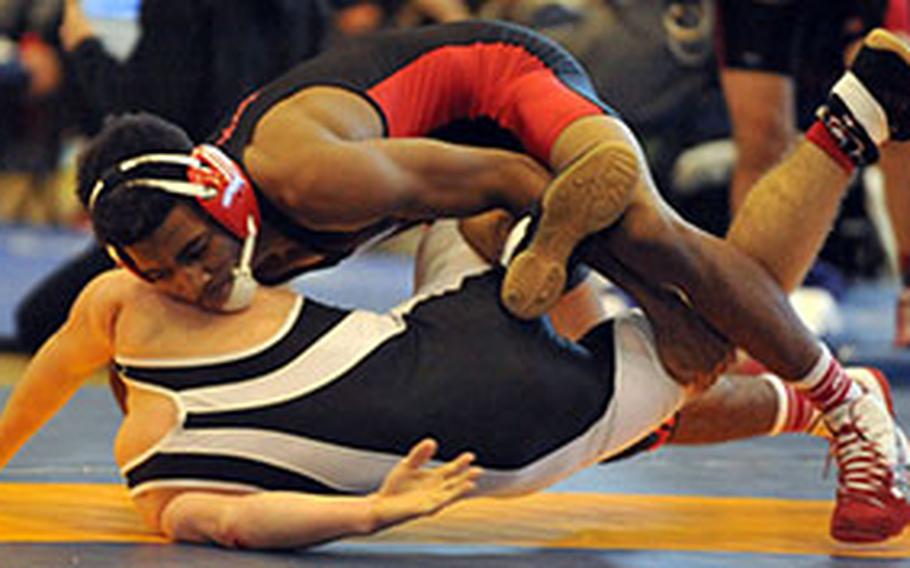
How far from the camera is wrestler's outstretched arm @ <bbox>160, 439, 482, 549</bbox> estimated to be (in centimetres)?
291

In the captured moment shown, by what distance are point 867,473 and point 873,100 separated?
650 mm

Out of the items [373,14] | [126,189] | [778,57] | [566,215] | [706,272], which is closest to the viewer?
[126,189]

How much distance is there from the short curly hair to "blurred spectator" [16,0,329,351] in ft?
6.90

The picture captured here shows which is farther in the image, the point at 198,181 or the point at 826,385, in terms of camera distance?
the point at 826,385

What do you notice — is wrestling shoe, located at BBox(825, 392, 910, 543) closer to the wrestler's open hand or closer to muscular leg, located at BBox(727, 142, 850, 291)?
muscular leg, located at BBox(727, 142, 850, 291)

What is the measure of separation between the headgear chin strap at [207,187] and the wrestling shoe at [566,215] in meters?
0.43

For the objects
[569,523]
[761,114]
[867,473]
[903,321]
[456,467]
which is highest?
[456,467]

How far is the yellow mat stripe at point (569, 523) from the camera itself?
324 centimetres

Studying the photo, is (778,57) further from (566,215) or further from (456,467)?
(456,467)

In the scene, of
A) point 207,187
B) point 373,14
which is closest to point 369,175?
point 207,187

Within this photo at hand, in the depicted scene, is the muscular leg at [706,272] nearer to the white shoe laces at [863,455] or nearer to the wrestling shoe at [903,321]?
the white shoe laces at [863,455]

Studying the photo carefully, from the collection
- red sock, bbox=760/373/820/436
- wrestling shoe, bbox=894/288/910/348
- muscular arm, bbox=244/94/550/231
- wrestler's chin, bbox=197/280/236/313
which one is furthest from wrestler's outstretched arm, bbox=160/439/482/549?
wrestling shoe, bbox=894/288/910/348

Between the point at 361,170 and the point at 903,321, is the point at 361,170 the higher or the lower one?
the higher one

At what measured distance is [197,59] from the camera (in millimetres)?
5609
